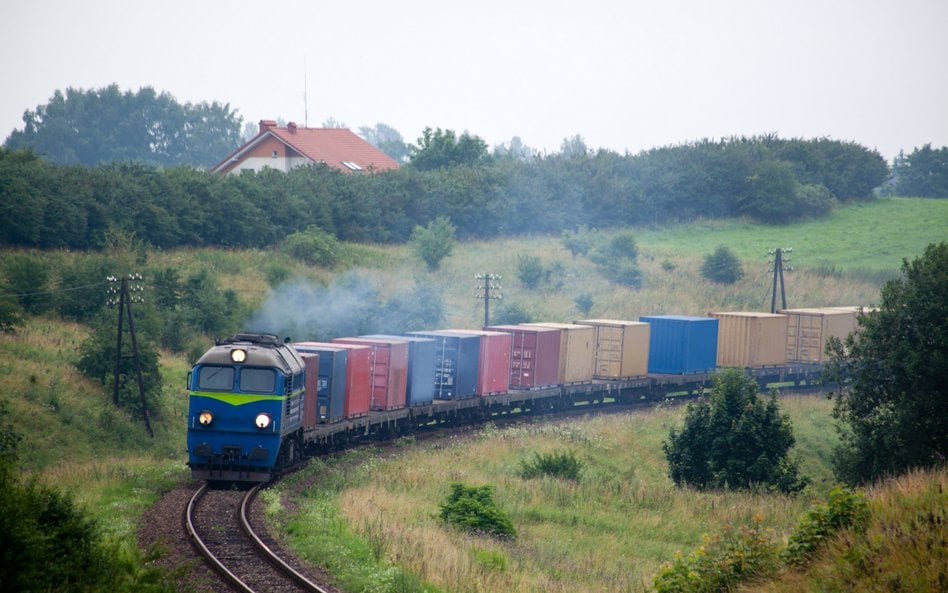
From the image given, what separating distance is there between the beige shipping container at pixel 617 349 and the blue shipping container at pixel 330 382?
58.7 ft

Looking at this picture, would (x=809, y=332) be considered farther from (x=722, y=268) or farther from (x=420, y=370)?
(x=420, y=370)

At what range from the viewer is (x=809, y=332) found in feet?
174

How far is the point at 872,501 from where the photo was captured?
16141 mm

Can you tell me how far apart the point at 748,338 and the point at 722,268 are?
29.6 metres

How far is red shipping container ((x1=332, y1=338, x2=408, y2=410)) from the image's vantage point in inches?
1273

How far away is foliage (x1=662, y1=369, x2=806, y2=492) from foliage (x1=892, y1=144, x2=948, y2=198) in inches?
4683

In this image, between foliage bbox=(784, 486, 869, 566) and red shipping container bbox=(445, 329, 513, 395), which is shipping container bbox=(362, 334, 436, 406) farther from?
foliage bbox=(784, 486, 869, 566)

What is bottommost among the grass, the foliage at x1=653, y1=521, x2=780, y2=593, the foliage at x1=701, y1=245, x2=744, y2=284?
the grass

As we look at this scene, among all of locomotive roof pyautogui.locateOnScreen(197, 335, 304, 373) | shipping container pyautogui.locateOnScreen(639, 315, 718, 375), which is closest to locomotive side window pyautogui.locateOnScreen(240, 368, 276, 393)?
locomotive roof pyautogui.locateOnScreen(197, 335, 304, 373)

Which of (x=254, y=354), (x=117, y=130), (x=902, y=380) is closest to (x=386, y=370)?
(x=254, y=354)

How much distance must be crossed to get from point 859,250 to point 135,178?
6207cm

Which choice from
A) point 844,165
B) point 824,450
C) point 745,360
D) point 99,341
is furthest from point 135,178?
point 844,165

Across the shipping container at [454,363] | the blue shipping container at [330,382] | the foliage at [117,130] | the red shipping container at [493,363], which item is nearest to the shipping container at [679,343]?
the red shipping container at [493,363]

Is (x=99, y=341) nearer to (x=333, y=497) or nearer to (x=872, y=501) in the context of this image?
(x=333, y=497)
